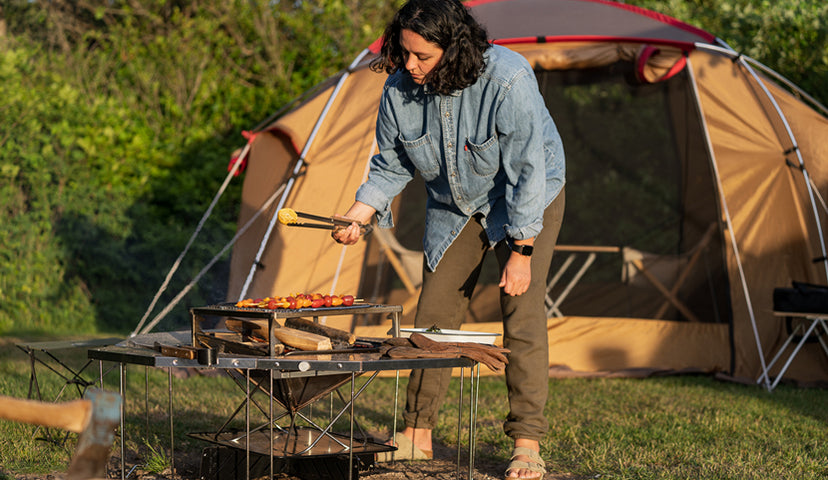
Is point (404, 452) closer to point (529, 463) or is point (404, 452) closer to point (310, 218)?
point (529, 463)

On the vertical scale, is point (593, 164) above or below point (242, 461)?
above

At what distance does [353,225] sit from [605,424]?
5.56 feet

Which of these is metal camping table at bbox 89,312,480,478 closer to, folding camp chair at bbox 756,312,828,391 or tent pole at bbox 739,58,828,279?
folding camp chair at bbox 756,312,828,391

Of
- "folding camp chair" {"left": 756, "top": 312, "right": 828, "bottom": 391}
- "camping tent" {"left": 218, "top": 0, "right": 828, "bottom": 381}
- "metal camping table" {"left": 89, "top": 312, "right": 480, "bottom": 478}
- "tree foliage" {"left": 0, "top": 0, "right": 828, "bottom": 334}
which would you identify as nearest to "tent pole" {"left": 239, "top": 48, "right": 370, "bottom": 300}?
"camping tent" {"left": 218, "top": 0, "right": 828, "bottom": 381}

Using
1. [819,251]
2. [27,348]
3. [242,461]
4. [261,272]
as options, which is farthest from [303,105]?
[819,251]

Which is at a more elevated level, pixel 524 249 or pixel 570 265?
pixel 524 249

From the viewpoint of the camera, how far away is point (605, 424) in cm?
371

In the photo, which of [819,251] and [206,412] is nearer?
[206,412]

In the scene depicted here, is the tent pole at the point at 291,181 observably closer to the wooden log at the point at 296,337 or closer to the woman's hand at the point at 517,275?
the wooden log at the point at 296,337

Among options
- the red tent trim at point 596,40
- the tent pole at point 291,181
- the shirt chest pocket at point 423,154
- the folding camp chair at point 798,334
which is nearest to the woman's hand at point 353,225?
the shirt chest pocket at point 423,154

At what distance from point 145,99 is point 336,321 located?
3.83 meters

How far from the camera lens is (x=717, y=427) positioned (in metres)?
3.64

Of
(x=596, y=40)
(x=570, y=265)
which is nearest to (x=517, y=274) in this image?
(x=596, y=40)

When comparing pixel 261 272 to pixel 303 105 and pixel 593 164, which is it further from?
pixel 593 164
